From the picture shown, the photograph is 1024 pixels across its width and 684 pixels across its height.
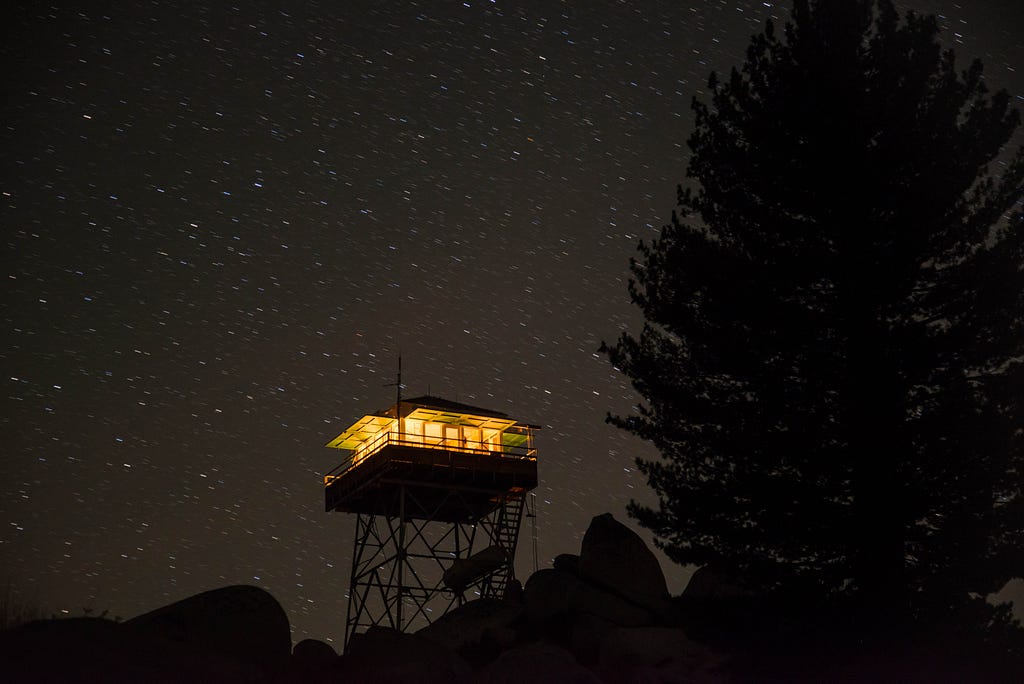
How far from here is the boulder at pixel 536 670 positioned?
21.7 metres

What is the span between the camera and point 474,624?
3025 cm

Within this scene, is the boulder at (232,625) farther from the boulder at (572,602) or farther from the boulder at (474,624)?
the boulder at (572,602)

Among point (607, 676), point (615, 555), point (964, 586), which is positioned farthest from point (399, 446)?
point (964, 586)

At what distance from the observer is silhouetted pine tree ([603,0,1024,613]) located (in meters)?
23.0

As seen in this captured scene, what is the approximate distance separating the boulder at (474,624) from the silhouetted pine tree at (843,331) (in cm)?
684

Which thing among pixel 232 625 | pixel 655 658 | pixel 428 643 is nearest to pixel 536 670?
pixel 428 643

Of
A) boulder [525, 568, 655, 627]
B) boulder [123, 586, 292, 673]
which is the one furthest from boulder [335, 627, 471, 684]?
boulder [525, 568, 655, 627]

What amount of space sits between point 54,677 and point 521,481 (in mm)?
27391

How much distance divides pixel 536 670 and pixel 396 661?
247cm

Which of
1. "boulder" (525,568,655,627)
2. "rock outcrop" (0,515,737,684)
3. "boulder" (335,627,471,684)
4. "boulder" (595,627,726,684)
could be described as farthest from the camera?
"boulder" (525,568,655,627)

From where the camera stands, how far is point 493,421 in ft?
147

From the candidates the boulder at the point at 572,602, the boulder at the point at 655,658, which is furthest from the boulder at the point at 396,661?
the boulder at the point at 572,602

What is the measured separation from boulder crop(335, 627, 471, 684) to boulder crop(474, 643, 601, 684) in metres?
0.52

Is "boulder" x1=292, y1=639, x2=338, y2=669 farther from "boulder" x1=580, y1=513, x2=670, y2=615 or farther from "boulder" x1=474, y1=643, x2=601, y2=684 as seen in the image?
"boulder" x1=580, y1=513, x2=670, y2=615
